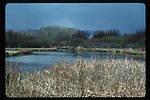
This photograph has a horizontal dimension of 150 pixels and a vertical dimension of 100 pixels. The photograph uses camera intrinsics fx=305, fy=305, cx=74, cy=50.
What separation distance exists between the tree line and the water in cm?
7

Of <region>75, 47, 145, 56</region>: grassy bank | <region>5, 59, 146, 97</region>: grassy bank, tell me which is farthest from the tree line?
<region>5, 59, 146, 97</region>: grassy bank

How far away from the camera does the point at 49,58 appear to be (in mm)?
2383

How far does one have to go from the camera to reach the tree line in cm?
233

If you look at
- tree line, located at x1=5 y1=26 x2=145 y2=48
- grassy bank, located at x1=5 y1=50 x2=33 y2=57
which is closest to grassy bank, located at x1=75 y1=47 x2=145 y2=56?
tree line, located at x1=5 y1=26 x2=145 y2=48

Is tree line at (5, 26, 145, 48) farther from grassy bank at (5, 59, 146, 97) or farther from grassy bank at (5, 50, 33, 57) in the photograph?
grassy bank at (5, 59, 146, 97)

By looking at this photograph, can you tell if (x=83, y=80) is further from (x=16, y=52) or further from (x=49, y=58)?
(x=16, y=52)

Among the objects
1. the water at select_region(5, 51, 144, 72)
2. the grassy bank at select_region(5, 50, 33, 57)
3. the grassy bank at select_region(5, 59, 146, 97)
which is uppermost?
the grassy bank at select_region(5, 50, 33, 57)

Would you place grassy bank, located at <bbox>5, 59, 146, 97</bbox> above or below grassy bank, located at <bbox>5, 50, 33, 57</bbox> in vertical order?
below

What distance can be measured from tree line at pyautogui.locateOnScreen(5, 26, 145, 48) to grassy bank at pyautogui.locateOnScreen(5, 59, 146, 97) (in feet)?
0.48

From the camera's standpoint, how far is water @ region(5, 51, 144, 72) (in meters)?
2.37

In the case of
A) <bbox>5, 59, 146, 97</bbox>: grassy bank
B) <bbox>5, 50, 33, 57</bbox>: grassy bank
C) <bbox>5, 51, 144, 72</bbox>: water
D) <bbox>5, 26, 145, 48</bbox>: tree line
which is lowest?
<bbox>5, 59, 146, 97</bbox>: grassy bank

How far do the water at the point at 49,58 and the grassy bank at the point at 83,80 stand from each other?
0.04 meters

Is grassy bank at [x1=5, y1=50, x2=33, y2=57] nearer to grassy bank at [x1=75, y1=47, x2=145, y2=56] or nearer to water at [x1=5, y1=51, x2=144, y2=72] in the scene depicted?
water at [x1=5, y1=51, x2=144, y2=72]
